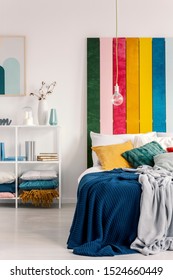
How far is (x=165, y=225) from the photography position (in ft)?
13.8

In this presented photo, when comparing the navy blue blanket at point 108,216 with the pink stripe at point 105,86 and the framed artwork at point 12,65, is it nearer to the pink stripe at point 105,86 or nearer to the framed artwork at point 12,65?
the pink stripe at point 105,86

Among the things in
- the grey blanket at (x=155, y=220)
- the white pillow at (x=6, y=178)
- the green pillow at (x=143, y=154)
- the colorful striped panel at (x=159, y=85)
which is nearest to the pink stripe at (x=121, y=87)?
the colorful striped panel at (x=159, y=85)

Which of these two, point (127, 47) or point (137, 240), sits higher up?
point (127, 47)

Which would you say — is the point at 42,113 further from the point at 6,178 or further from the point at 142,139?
the point at 142,139

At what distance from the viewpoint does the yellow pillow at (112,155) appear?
600cm

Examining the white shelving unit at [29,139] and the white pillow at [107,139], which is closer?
the white pillow at [107,139]

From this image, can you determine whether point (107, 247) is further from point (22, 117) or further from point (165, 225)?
point (22, 117)

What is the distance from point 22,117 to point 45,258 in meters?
3.24

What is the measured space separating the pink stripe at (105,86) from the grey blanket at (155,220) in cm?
264

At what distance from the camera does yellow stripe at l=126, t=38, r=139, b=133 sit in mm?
6871

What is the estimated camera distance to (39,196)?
6.45 meters

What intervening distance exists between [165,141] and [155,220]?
2322mm

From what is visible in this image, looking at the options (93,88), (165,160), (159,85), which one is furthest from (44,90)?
(165,160)
